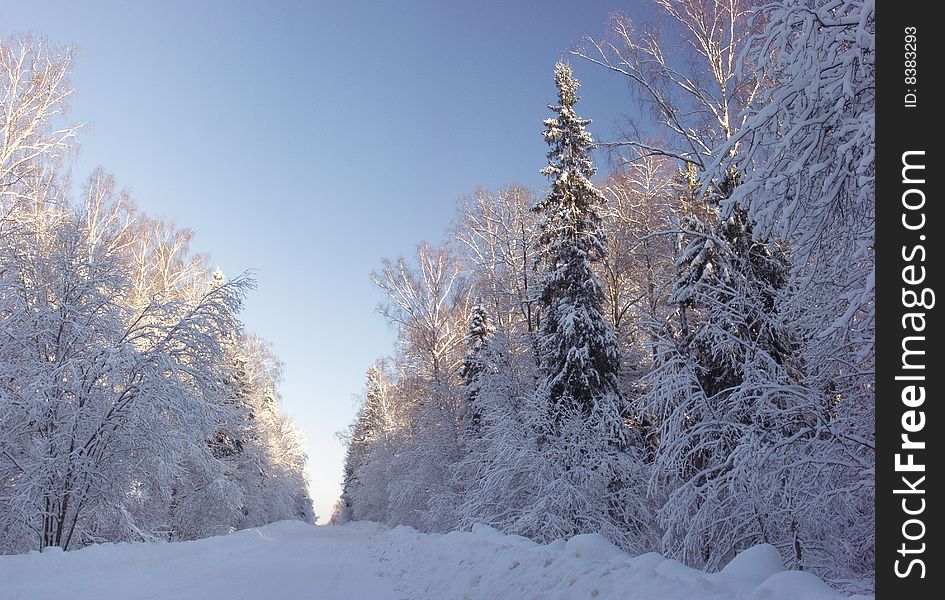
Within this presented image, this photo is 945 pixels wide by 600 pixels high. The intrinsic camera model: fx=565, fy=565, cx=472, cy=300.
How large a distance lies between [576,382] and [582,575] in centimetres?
896

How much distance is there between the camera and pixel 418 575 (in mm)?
9531

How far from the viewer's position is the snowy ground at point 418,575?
13.1ft

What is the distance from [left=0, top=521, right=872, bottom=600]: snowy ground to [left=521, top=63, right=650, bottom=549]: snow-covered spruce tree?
3010mm

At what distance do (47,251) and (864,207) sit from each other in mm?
14759

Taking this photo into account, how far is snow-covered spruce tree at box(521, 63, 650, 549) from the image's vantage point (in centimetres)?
1271

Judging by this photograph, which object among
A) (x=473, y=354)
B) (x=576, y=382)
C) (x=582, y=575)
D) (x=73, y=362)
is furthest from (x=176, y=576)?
(x=473, y=354)

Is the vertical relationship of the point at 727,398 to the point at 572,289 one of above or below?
below

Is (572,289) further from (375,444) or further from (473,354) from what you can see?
(375,444)

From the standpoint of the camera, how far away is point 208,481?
21766 millimetres

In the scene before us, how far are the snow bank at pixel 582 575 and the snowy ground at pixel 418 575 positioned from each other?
11mm

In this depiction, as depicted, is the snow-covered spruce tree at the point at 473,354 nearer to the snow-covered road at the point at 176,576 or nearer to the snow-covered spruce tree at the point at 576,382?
the snow-covered spruce tree at the point at 576,382
